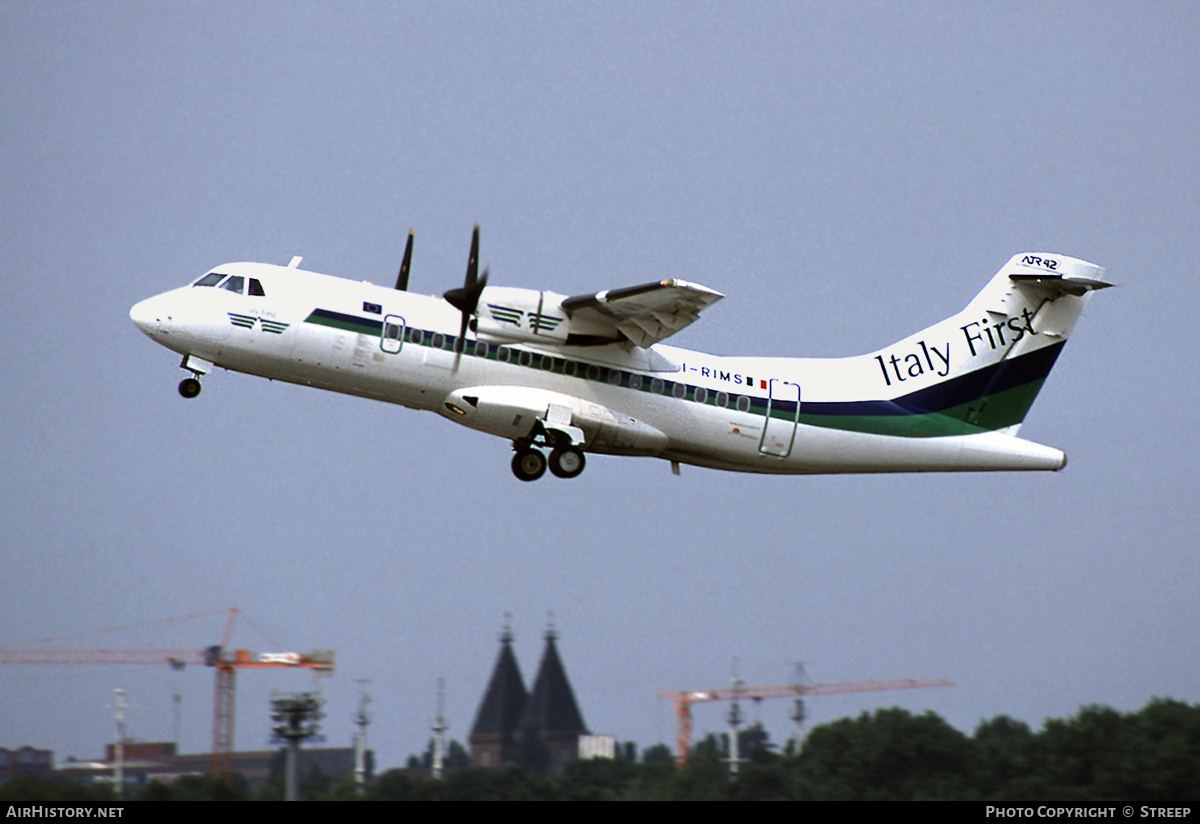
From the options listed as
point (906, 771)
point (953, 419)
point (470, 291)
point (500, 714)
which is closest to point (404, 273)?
point (470, 291)

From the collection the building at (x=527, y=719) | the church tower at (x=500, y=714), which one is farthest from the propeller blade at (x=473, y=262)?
the church tower at (x=500, y=714)

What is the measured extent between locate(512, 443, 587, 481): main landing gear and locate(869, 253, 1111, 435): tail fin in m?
5.85

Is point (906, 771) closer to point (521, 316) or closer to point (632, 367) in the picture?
point (632, 367)

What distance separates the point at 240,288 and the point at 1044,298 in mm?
13777

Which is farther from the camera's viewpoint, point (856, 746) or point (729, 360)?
point (856, 746)

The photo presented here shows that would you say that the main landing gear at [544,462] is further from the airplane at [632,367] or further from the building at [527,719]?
the building at [527,719]

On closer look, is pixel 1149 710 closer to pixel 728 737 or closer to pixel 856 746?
pixel 856 746

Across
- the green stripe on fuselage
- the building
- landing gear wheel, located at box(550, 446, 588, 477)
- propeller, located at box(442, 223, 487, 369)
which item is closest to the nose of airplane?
propeller, located at box(442, 223, 487, 369)

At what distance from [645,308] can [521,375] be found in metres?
2.28

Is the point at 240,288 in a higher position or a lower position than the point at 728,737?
higher

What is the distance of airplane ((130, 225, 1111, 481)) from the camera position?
22156 mm
